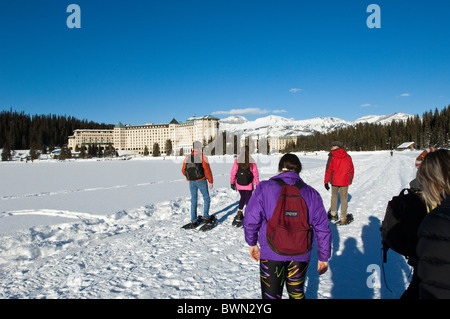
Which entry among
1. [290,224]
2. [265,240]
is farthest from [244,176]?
[290,224]

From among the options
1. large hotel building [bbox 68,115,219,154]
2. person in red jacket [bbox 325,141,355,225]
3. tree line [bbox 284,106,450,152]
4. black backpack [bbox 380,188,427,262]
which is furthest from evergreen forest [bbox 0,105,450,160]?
black backpack [bbox 380,188,427,262]

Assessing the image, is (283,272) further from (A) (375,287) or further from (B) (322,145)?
(B) (322,145)

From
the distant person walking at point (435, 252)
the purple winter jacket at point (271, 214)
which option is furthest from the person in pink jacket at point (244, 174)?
the distant person walking at point (435, 252)

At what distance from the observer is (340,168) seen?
6719 mm

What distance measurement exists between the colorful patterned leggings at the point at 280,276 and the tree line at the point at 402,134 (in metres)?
109

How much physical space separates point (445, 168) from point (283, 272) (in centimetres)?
146

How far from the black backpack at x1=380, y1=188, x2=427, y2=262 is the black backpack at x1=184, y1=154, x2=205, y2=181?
15.1 feet

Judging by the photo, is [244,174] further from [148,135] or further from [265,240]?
[148,135]

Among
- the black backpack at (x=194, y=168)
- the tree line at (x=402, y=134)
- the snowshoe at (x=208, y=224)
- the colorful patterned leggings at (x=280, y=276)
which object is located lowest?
the snowshoe at (x=208, y=224)

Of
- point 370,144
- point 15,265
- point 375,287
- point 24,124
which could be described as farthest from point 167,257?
point 24,124

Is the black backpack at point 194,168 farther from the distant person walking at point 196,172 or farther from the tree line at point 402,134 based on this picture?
the tree line at point 402,134

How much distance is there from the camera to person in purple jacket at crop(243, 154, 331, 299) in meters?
2.45

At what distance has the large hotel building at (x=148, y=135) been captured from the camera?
526ft
